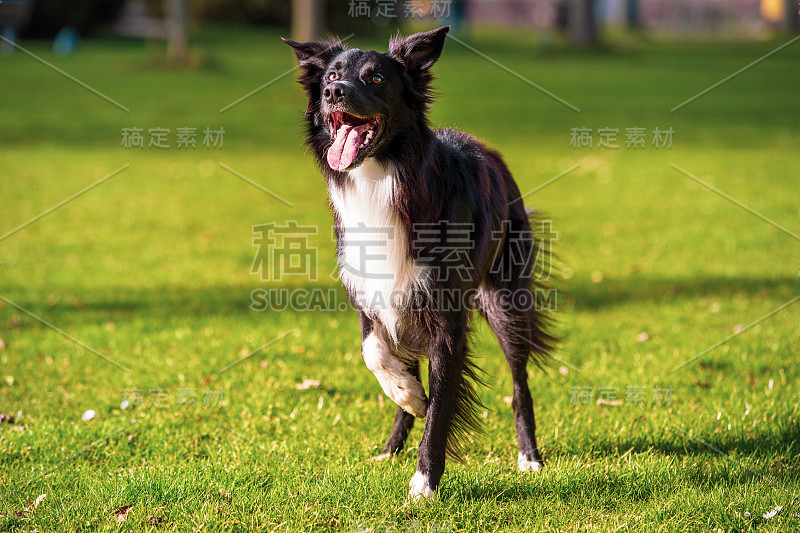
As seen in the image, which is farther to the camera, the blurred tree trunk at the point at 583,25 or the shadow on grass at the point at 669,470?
the blurred tree trunk at the point at 583,25

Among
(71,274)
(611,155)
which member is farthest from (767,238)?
(71,274)

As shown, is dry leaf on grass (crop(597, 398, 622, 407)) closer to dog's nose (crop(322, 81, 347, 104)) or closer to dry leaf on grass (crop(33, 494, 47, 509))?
dog's nose (crop(322, 81, 347, 104))

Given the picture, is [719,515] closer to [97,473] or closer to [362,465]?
[362,465]

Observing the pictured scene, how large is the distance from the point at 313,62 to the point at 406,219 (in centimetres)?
84

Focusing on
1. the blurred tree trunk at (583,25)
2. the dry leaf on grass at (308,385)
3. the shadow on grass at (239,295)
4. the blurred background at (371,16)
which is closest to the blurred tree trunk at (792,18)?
the blurred background at (371,16)

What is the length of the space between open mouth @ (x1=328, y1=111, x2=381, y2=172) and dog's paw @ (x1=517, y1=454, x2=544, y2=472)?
1813 millimetres

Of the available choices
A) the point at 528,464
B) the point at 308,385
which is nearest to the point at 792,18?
the point at 308,385

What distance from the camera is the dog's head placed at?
136 inches

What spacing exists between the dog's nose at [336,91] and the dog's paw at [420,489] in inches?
66.7

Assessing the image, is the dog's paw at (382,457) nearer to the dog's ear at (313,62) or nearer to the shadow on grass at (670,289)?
the dog's ear at (313,62)

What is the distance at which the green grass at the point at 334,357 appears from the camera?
377 cm

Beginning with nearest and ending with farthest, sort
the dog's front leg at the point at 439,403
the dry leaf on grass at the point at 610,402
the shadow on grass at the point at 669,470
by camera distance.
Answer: the dog's front leg at the point at 439,403
the shadow on grass at the point at 669,470
the dry leaf on grass at the point at 610,402

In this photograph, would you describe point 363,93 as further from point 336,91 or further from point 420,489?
point 420,489

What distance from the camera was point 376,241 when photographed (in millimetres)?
3596
